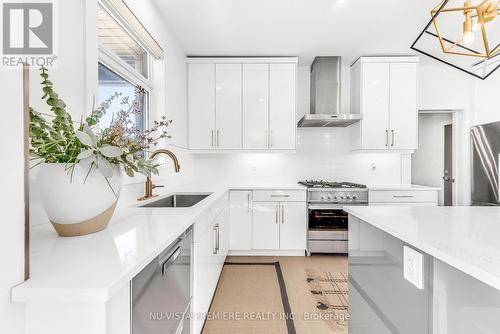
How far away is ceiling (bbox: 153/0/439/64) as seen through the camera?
230cm

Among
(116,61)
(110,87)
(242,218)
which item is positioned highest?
(116,61)

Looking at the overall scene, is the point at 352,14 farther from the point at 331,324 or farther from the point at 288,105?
the point at 331,324

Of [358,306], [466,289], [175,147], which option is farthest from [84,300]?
[175,147]

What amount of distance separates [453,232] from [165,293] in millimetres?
1141

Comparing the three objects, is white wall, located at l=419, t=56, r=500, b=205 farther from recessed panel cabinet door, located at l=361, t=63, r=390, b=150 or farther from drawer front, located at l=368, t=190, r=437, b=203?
drawer front, located at l=368, t=190, r=437, b=203

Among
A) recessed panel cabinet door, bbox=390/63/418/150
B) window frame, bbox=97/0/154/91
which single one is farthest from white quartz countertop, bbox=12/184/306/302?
recessed panel cabinet door, bbox=390/63/418/150

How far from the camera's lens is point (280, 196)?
123 inches

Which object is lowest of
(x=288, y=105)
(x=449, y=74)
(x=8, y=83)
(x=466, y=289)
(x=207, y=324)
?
(x=207, y=324)

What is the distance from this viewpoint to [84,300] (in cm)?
53

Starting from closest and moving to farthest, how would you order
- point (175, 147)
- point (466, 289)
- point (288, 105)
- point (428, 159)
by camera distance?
point (466, 289)
point (175, 147)
point (288, 105)
point (428, 159)

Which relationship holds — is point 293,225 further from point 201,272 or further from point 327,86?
point 327,86

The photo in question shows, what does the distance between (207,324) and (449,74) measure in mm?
4561

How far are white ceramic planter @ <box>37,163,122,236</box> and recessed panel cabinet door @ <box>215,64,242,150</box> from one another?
250 cm

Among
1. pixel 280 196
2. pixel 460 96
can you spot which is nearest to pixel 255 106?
pixel 280 196
